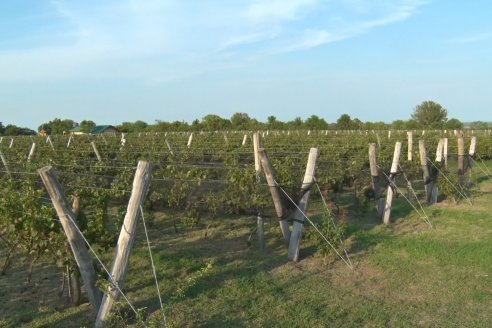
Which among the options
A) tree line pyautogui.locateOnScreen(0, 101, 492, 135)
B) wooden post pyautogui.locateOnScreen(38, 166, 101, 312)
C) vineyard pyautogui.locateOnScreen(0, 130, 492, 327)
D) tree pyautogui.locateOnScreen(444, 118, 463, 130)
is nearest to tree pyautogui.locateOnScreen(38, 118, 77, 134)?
tree line pyautogui.locateOnScreen(0, 101, 492, 135)

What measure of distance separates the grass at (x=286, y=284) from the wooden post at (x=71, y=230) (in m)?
0.38

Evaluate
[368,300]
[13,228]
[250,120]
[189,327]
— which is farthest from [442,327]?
[250,120]

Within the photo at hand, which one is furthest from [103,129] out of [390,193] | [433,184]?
[390,193]

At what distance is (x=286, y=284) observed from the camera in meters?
6.02

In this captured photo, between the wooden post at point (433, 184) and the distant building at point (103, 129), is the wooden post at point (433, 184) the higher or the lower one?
the lower one

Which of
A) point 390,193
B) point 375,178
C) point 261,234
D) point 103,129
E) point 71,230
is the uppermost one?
point 103,129

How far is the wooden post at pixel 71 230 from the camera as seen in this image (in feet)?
14.6

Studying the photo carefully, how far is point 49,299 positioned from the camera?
554 centimetres

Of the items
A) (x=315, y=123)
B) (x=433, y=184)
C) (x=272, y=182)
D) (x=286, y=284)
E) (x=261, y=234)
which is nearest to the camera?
(x=286, y=284)

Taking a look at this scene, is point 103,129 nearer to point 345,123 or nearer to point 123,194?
point 345,123

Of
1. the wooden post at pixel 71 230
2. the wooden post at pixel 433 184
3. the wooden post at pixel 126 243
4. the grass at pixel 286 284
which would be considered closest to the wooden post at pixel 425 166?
the wooden post at pixel 433 184

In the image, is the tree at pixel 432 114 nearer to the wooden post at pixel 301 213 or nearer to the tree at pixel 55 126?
the tree at pixel 55 126

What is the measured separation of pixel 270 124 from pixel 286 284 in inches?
1725

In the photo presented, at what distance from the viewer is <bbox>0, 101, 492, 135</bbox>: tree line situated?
160 feet
